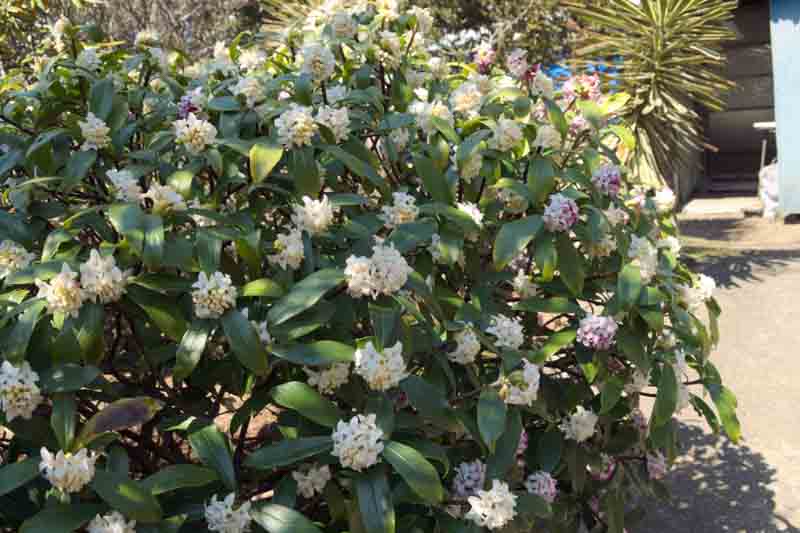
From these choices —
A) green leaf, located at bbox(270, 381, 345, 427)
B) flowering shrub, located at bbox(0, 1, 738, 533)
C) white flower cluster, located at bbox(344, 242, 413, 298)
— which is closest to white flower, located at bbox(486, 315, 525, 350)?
flowering shrub, located at bbox(0, 1, 738, 533)

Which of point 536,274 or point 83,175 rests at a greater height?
point 83,175

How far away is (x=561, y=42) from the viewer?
1188 centimetres

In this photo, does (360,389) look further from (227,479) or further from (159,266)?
(159,266)

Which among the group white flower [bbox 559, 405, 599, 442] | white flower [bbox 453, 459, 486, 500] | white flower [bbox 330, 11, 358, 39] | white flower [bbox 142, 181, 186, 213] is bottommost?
white flower [bbox 559, 405, 599, 442]

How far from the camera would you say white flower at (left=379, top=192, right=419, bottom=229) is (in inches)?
73.2

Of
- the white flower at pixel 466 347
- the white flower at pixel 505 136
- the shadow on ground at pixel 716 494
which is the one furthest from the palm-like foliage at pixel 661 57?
the white flower at pixel 466 347

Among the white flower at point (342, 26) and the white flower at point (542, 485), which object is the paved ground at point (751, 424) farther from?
the white flower at point (342, 26)

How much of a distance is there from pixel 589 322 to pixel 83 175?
3.92ft

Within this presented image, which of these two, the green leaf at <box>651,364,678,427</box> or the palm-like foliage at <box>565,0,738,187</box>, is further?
the palm-like foliage at <box>565,0,738,187</box>

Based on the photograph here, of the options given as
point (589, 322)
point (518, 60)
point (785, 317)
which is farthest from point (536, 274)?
point (785, 317)

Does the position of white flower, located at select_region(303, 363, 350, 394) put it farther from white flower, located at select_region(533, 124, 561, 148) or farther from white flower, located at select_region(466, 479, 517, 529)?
white flower, located at select_region(533, 124, 561, 148)

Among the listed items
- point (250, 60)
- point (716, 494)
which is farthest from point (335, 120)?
point (716, 494)

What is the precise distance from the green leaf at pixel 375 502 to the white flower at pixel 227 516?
7.8 inches

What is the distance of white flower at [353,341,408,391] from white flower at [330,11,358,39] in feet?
3.53
